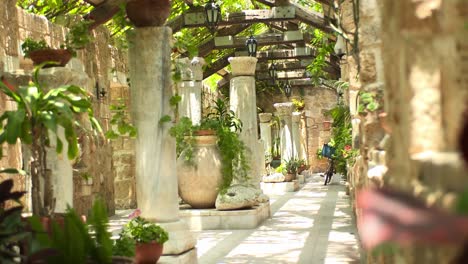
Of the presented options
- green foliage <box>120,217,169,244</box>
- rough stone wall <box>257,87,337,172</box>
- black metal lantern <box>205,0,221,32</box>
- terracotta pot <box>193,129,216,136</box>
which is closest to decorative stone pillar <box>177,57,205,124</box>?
black metal lantern <box>205,0,221,32</box>

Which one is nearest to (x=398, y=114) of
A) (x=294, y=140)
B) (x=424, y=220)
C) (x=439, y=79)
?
(x=439, y=79)

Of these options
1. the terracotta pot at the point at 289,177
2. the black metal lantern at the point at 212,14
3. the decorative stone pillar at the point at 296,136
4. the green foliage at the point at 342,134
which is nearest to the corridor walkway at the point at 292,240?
the green foliage at the point at 342,134

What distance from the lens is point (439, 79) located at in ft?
5.57

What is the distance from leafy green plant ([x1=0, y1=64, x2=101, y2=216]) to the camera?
4.25 metres

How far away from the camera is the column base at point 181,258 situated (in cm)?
593

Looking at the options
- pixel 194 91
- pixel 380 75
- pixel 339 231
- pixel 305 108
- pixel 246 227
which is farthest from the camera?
pixel 305 108

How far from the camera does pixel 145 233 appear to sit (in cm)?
550

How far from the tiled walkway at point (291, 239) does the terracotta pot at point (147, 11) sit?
240 cm

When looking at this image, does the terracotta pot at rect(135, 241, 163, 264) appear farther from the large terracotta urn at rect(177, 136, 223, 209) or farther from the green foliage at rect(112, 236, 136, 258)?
the large terracotta urn at rect(177, 136, 223, 209)

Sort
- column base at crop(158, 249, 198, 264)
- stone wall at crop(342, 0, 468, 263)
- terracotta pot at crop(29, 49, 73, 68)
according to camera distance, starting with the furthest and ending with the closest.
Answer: column base at crop(158, 249, 198, 264), terracotta pot at crop(29, 49, 73, 68), stone wall at crop(342, 0, 468, 263)

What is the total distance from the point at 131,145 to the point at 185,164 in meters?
3.25

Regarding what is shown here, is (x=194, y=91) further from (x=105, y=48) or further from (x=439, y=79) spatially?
(x=439, y=79)

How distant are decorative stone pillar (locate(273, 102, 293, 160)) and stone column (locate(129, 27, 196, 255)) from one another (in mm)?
14241

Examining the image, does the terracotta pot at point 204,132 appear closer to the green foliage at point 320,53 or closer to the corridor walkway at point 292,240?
the corridor walkway at point 292,240
